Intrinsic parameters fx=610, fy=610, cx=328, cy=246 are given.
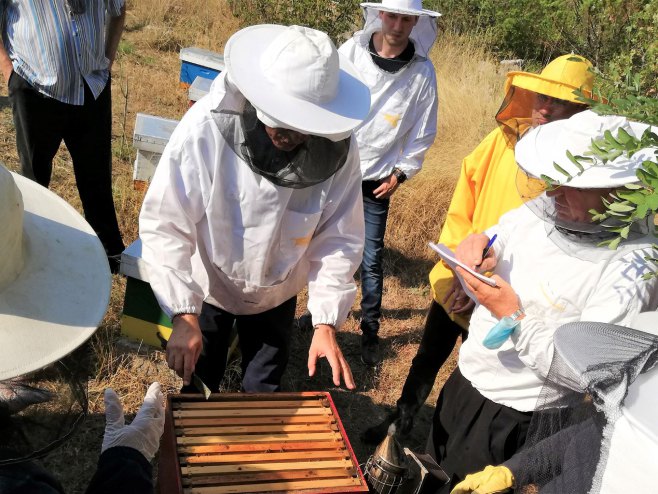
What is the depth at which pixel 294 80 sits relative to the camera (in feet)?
6.26

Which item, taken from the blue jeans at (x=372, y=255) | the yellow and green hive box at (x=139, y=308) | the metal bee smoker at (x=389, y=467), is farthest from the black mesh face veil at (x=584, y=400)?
the blue jeans at (x=372, y=255)

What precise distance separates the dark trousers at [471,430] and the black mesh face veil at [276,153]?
40.8 inches

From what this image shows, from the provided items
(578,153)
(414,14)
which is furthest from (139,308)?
(578,153)

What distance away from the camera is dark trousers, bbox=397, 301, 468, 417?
2895 mm

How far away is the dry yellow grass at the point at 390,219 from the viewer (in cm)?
332

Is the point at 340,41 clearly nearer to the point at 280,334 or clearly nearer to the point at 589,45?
the point at 589,45

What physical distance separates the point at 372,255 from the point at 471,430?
5.48 ft

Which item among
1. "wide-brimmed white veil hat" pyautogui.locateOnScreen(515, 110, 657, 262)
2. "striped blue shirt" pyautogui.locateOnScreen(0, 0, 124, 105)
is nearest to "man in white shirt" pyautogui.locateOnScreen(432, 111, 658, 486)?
"wide-brimmed white veil hat" pyautogui.locateOnScreen(515, 110, 657, 262)

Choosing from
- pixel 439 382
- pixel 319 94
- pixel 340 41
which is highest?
pixel 319 94

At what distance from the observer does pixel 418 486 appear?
200cm

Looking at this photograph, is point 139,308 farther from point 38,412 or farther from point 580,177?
point 580,177

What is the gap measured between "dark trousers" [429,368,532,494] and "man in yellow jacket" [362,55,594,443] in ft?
1.28

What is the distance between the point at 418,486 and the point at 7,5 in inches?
127

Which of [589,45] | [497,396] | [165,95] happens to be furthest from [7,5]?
[589,45]
